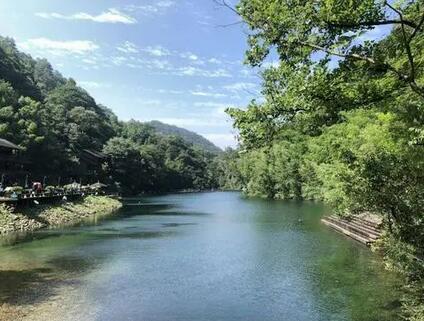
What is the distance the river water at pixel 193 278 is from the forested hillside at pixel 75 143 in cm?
3644

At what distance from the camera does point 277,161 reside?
332 feet

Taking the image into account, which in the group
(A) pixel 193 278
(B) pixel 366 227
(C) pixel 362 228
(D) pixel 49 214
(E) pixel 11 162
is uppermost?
(E) pixel 11 162

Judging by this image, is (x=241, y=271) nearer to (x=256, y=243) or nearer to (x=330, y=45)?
(x=256, y=243)

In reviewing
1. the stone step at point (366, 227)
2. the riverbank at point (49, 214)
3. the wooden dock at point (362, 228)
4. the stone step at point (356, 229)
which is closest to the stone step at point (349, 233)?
the wooden dock at point (362, 228)

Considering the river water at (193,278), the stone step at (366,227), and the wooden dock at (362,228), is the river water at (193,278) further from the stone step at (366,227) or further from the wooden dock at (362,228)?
the stone step at (366,227)

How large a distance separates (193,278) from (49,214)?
28935 mm

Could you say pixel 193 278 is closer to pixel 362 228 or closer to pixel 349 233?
pixel 362 228

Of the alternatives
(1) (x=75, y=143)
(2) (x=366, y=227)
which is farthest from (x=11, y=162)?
(2) (x=366, y=227)

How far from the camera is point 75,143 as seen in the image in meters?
92.7

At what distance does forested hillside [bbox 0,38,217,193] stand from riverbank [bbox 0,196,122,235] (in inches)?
463

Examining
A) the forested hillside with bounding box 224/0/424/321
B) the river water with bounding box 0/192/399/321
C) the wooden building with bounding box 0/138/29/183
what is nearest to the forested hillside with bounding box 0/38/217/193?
the wooden building with bounding box 0/138/29/183

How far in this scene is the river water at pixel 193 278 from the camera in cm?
1688

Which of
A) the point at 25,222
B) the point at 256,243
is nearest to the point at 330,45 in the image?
the point at 256,243

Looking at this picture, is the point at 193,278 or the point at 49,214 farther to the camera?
the point at 49,214
